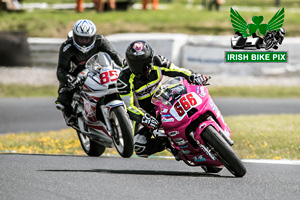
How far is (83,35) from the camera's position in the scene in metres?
9.59

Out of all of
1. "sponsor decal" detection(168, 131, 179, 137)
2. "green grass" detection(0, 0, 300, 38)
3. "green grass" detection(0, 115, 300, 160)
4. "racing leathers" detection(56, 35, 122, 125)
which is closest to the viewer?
"sponsor decal" detection(168, 131, 179, 137)

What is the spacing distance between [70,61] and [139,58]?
2.30 metres

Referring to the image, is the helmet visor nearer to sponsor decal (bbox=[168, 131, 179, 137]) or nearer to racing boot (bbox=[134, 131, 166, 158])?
racing boot (bbox=[134, 131, 166, 158])

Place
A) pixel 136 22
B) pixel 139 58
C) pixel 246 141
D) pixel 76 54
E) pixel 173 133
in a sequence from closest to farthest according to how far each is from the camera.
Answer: pixel 173 133
pixel 139 58
pixel 76 54
pixel 246 141
pixel 136 22

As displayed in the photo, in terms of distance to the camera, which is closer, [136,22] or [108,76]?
[108,76]

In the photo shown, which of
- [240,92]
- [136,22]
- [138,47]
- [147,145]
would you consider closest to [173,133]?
[147,145]

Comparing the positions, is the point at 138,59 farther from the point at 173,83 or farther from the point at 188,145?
the point at 188,145

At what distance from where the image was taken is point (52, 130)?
13695 mm

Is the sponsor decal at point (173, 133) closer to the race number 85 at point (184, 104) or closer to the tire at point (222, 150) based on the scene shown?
the race number 85 at point (184, 104)

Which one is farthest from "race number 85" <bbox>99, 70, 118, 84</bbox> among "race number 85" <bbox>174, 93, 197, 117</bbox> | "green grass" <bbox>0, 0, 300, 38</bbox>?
"green grass" <bbox>0, 0, 300, 38</bbox>

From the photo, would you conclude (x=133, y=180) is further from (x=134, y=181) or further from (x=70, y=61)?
(x=70, y=61)

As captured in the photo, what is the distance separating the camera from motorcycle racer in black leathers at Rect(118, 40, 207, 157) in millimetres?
7805

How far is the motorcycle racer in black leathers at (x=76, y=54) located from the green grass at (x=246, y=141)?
1021 mm

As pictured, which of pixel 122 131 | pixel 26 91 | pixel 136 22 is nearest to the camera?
pixel 122 131
